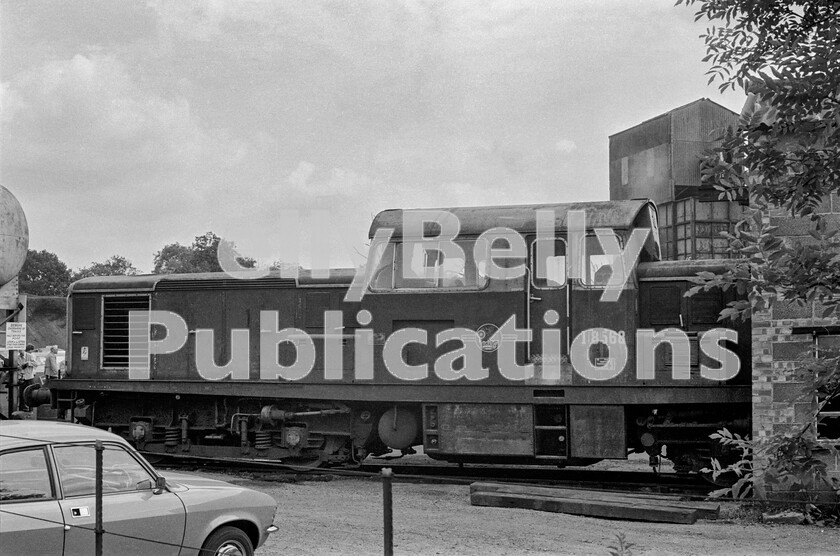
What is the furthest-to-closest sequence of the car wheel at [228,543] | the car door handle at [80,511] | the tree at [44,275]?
the tree at [44,275]
the car wheel at [228,543]
the car door handle at [80,511]

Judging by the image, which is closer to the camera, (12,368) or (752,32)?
(752,32)

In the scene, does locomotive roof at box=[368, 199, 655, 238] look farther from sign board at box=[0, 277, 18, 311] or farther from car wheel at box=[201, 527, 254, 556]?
sign board at box=[0, 277, 18, 311]

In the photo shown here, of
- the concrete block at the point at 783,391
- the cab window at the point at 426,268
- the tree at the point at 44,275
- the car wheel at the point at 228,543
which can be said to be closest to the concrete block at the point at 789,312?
the concrete block at the point at 783,391

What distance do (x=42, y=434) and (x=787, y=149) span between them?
4.83 metres

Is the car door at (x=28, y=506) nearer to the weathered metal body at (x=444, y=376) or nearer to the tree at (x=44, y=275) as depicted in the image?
the weathered metal body at (x=444, y=376)

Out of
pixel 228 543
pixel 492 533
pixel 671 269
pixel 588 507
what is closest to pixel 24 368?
pixel 492 533

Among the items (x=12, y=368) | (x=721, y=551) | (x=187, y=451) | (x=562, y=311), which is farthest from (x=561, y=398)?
(x=12, y=368)

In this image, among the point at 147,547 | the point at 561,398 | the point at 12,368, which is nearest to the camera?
the point at 147,547

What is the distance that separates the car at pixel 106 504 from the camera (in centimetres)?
544

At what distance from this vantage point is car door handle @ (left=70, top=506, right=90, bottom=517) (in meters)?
5.60

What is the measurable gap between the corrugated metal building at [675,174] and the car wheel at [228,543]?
18.6 m

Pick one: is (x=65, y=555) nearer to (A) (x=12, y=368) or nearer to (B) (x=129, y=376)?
(B) (x=129, y=376)

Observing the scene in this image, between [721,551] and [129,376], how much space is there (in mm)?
8878

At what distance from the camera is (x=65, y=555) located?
18.1 feet
